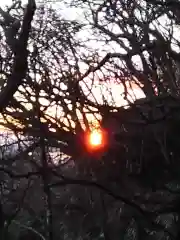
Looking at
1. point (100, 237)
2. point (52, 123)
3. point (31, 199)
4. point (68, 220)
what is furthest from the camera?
point (31, 199)

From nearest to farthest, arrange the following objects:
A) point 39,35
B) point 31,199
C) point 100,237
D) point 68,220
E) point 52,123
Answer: point 39,35
point 52,123
point 100,237
point 68,220
point 31,199

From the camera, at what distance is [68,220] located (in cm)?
1306

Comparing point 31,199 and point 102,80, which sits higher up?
point 102,80

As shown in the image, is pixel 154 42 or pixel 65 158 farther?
pixel 65 158

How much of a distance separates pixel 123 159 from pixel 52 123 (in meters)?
2.43

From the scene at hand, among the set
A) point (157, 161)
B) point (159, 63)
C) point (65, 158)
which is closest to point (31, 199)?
point (65, 158)

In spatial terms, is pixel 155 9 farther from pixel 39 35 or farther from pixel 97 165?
pixel 97 165

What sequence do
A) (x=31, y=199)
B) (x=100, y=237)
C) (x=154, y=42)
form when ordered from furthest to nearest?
(x=31, y=199)
(x=100, y=237)
(x=154, y=42)

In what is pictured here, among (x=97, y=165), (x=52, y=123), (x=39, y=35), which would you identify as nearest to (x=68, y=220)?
(x=97, y=165)

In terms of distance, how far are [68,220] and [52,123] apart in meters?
5.22

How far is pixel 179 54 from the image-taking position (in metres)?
8.46

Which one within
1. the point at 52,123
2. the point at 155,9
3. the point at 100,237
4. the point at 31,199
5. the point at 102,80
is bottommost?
the point at 100,237

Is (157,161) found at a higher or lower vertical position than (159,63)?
lower

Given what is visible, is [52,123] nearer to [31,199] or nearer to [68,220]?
[68,220]
